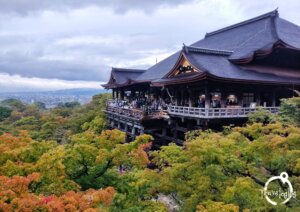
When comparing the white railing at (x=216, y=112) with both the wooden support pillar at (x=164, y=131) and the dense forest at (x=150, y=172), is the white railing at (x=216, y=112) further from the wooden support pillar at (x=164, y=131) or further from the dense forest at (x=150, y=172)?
the dense forest at (x=150, y=172)

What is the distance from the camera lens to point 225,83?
18.8m

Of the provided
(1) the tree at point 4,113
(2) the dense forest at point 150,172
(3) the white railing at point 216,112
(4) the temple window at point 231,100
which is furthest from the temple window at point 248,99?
(1) the tree at point 4,113

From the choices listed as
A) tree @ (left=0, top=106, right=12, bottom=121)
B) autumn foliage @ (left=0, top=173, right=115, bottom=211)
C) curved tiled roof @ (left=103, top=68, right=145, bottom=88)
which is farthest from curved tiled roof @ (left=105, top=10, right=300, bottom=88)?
tree @ (left=0, top=106, right=12, bottom=121)

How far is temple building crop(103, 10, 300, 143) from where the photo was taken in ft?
60.3

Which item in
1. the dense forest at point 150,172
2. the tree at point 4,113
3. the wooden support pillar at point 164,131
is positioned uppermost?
the dense forest at point 150,172

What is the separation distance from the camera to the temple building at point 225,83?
18.4 metres

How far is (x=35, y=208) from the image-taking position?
593 cm

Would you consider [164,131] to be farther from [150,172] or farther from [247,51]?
[150,172]

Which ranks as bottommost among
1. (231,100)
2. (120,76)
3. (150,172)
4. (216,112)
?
(150,172)

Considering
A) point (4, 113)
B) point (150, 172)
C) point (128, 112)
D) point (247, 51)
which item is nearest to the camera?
point (150, 172)

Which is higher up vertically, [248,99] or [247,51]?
[247,51]

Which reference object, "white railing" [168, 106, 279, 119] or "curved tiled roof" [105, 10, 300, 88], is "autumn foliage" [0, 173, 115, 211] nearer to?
"white railing" [168, 106, 279, 119]

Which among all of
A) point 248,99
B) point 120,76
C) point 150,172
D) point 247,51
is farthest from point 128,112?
point 150,172

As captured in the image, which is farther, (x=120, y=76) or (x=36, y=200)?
(x=120, y=76)
